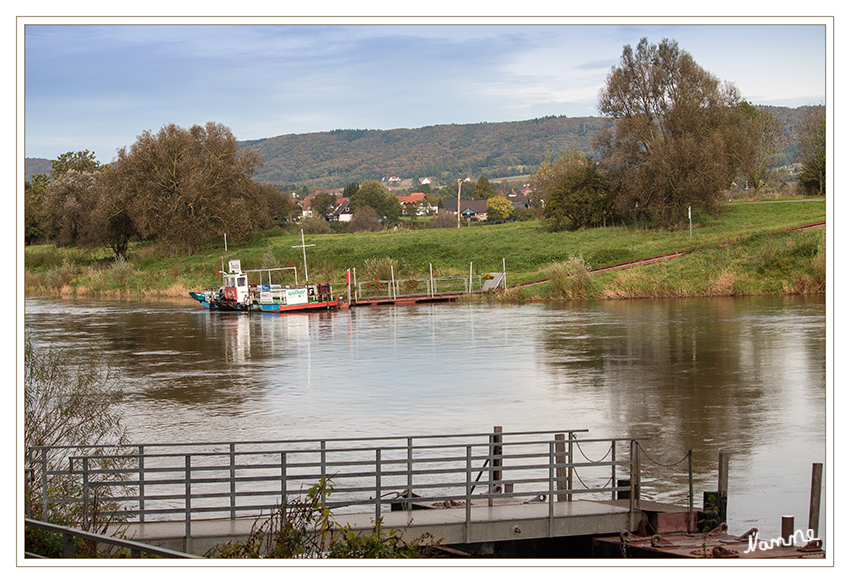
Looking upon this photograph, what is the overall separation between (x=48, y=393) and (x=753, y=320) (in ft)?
99.2

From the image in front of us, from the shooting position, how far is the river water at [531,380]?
1741 centimetres

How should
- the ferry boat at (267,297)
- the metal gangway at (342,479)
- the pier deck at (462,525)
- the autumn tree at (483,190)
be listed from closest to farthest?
the pier deck at (462,525) → the metal gangway at (342,479) → the ferry boat at (267,297) → the autumn tree at (483,190)

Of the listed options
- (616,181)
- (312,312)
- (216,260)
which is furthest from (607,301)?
(216,260)

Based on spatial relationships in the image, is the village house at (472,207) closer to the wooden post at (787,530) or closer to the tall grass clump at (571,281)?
the tall grass clump at (571,281)

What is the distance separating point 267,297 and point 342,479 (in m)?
39.8

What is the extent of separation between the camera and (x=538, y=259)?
6247 centimetres

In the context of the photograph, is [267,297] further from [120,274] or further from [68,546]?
[68,546]

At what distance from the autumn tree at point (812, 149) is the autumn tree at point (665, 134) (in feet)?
17.5

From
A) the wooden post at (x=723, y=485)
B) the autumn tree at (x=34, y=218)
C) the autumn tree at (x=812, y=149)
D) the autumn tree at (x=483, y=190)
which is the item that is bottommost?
the wooden post at (x=723, y=485)

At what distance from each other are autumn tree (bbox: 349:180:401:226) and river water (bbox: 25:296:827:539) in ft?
297

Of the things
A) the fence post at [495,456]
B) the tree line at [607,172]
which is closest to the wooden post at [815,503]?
the fence post at [495,456]

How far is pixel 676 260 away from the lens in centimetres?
5359

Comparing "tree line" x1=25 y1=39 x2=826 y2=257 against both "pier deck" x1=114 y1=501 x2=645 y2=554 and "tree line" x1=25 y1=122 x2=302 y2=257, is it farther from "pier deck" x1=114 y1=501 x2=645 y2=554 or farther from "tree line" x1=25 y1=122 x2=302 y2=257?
"pier deck" x1=114 y1=501 x2=645 y2=554

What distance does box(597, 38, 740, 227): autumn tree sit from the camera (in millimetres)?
62312
